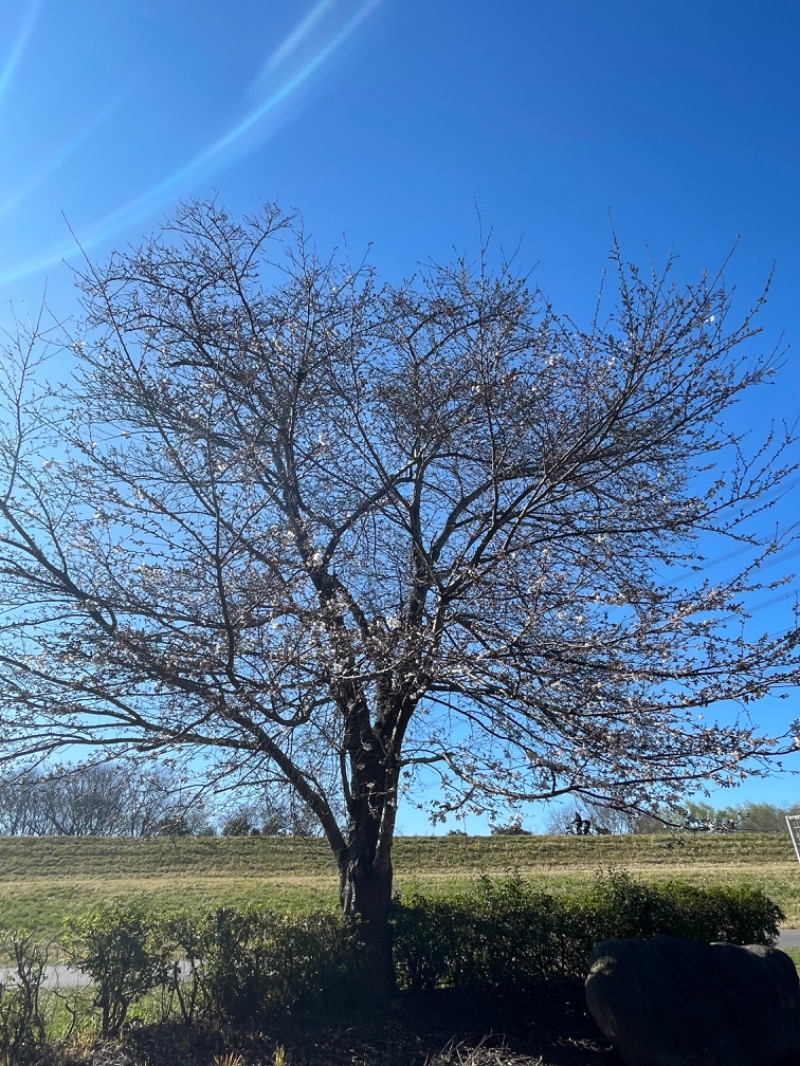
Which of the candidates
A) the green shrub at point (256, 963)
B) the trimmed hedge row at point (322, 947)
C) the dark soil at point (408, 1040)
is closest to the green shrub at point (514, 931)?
the trimmed hedge row at point (322, 947)

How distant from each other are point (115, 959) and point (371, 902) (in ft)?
8.35

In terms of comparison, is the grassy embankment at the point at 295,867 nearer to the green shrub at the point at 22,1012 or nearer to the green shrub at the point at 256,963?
the green shrub at the point at 256,963

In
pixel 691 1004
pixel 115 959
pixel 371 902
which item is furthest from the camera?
pixel 371 902

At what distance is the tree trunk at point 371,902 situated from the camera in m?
7.13

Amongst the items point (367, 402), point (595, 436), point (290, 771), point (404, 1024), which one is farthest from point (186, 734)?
point (595, 436)

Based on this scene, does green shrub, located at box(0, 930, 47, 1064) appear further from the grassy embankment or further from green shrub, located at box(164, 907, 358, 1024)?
the grassy embankment

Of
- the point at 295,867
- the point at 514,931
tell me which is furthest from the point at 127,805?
the point at 295,867

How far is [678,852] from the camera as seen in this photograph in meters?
30.3

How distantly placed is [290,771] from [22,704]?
2244 mm

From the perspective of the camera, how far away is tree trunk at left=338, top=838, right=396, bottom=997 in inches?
281

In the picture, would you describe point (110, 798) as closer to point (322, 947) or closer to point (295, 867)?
point (322, 947)

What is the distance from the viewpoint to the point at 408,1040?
614cm

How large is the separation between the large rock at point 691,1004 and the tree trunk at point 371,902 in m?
1.97

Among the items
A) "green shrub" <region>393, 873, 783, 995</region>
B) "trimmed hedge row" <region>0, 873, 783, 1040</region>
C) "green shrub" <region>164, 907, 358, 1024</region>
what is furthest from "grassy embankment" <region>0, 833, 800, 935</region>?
"green shrub" <region>164, 907, 358, 1024</region>
